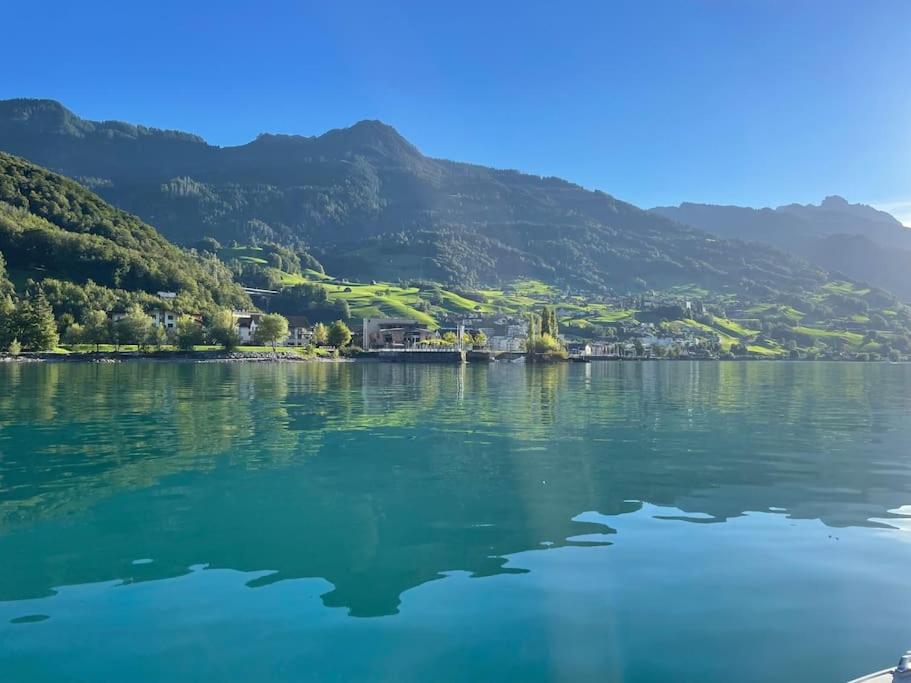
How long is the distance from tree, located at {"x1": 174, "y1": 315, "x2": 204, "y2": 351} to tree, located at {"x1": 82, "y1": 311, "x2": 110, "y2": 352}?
1402cm

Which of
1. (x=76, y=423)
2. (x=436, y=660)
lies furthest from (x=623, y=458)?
(x=76, y=423)

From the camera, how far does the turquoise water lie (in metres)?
9.20

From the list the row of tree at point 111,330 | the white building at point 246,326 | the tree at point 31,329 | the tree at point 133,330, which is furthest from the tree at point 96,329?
the white building at point 246,326

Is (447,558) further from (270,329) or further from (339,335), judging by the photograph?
(339,335)

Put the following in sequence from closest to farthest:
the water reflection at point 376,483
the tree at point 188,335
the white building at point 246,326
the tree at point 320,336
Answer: the water reflection at point 376,483 < the tree at point 188,335 < the tree at point 320,336 < the white building at point 246,326

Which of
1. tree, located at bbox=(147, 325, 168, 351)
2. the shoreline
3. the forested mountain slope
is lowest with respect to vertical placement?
the shoreline

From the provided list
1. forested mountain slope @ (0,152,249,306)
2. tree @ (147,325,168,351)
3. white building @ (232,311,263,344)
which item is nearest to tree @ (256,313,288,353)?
white building @ (232,311,263,344)

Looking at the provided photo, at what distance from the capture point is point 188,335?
14550 centimetres

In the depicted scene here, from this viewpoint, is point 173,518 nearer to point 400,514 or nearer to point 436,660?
point 400,514

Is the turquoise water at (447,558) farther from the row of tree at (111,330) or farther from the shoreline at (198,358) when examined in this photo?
the row of tree at (111,330)

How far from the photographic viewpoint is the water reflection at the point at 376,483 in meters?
13.1

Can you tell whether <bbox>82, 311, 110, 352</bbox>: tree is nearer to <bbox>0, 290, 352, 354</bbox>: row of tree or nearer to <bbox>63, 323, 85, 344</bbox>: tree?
<bbox>0, 290, 352, 354</bbox>: row of tree

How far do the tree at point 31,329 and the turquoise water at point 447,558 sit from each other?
349 feet

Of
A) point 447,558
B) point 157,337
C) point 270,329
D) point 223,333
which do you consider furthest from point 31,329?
point 447,558
